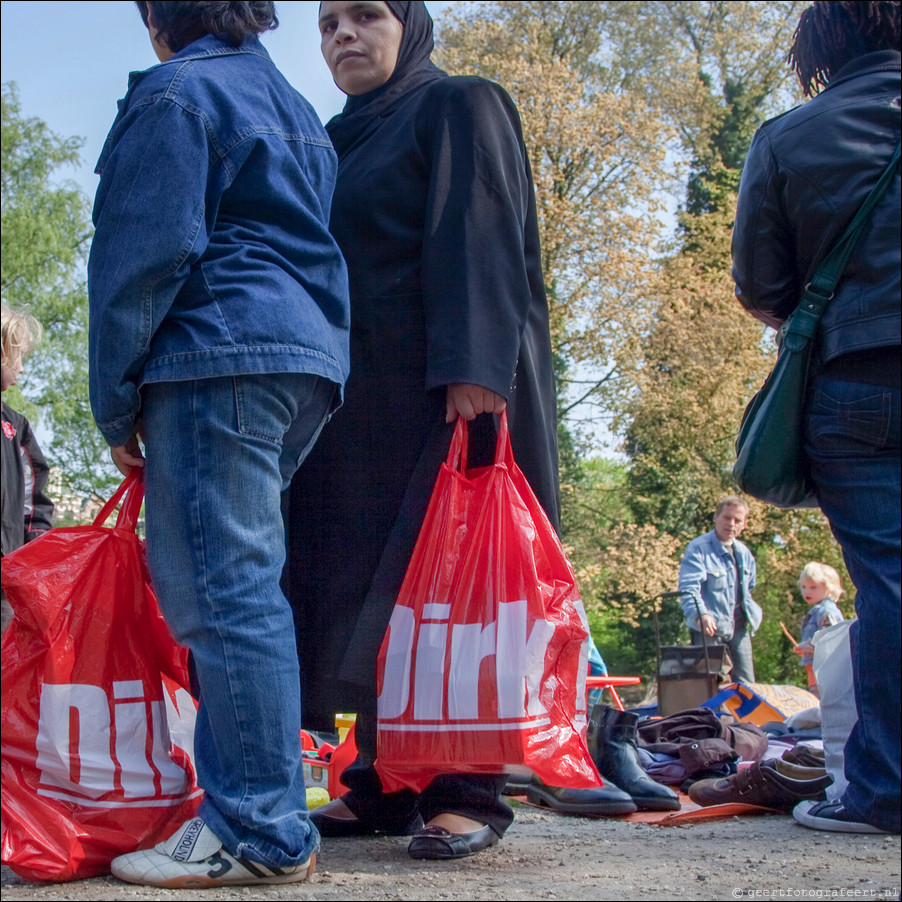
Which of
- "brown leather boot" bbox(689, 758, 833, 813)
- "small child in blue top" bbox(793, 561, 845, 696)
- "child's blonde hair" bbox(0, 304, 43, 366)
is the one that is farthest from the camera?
"small child in blue top" bbox(793, 561, 845, 696)

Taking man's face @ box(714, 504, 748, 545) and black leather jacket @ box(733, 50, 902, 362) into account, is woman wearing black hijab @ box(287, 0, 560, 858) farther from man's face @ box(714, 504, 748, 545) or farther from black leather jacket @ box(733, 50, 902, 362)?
man's face @ box(714, 504, 748, 545)

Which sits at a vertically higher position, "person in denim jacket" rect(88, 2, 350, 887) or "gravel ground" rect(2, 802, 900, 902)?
"person in denim jacket" rect(88, 2, 350, 887)

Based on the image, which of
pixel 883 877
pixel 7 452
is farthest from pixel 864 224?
pixel 7 452

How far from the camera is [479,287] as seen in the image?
255cm

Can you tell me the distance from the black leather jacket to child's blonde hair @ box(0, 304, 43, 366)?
10.2 ft

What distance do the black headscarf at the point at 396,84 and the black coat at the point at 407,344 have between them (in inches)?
5.0

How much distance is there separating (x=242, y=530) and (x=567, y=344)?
58.0ft

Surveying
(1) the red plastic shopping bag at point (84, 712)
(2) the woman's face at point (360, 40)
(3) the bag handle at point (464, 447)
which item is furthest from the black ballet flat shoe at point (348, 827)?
(2) the woman's face at point (360, 40)

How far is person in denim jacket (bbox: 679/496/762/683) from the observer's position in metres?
9.26

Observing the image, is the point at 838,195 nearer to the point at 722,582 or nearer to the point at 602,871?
the point at 602,871

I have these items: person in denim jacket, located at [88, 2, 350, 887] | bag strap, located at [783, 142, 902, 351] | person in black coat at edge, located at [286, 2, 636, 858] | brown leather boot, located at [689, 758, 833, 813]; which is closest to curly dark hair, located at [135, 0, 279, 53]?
person in denim jacket, located at [88, 2, 350, 887]

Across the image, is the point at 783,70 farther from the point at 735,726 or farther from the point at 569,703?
the point at 569,703

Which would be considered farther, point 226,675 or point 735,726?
point 735,726

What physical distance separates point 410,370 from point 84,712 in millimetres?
1138
